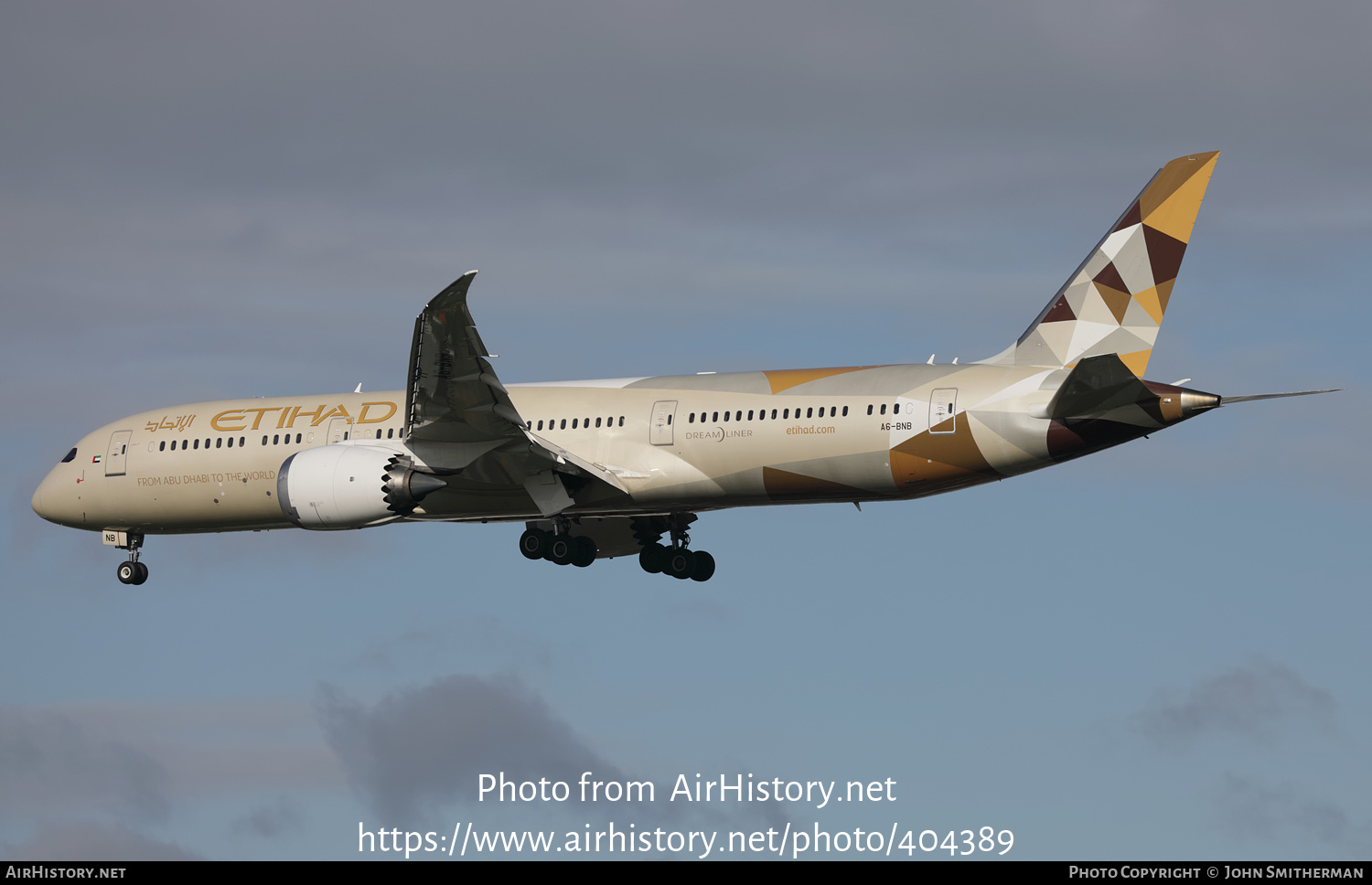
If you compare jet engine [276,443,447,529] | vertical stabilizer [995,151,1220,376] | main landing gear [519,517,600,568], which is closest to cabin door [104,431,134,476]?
jet engine [276,443,447,529]

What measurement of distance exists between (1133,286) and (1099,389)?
169 inches

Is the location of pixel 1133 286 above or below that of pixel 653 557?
above

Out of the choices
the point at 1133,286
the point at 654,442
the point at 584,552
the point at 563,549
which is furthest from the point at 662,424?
the point at 1133,286

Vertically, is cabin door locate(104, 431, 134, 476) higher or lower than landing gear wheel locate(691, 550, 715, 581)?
higher

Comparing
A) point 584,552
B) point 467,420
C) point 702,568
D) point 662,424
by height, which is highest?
point 662,424

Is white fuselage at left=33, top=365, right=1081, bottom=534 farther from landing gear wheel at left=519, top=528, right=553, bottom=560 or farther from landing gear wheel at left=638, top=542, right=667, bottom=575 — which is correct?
landing gear wheel at left=638, top=542, right=667, bottom=575

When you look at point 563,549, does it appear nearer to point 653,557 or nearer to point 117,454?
point 653,557

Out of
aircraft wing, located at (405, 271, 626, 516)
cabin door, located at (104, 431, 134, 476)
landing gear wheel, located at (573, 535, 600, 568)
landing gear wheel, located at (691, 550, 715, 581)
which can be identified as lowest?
landing gear wheel, located at (573, 535, 600, 568)

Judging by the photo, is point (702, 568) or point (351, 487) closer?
point (351, 487)

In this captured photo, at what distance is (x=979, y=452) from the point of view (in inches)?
1271

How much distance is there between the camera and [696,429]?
114 feet

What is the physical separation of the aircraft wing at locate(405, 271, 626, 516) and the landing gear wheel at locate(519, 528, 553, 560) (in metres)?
1.52

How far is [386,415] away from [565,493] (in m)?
4.83

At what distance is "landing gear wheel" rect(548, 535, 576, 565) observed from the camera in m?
37.2
